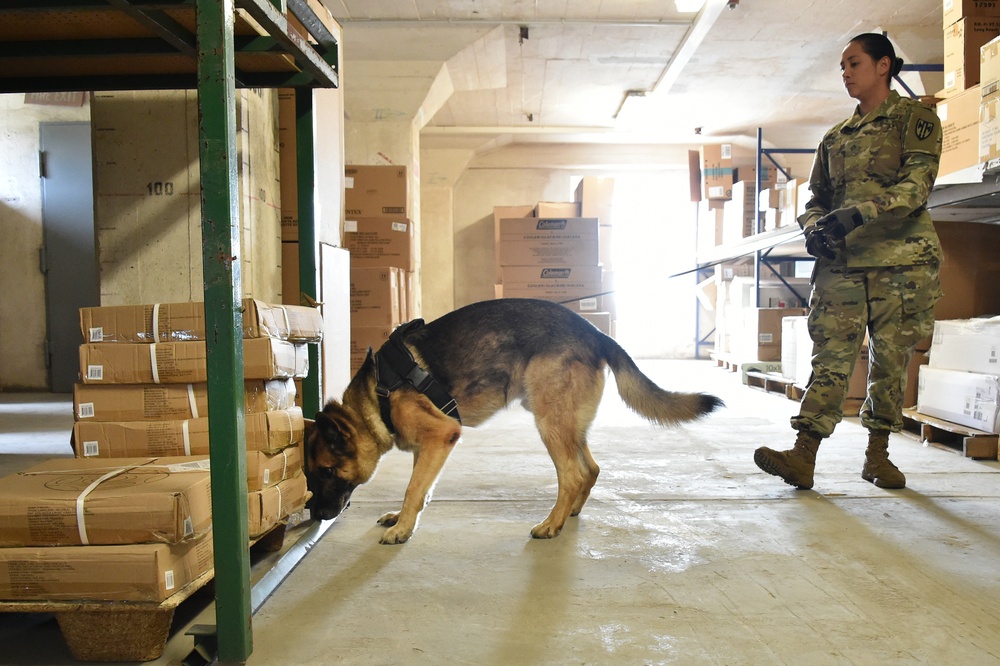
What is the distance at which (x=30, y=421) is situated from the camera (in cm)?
503

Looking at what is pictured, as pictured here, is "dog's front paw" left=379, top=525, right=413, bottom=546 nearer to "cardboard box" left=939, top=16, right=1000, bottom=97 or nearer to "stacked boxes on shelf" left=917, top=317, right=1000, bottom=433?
"stacked boxes on shelf" left=917, top=317, right=1000, bottom=433

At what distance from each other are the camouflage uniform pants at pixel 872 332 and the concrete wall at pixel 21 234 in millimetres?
7886

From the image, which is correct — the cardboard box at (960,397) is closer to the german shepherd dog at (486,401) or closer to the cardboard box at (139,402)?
the german shepherd dog at (486,401)

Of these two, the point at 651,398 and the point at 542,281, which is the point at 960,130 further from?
the point at 542,281

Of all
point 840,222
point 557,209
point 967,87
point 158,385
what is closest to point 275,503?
point 158,385

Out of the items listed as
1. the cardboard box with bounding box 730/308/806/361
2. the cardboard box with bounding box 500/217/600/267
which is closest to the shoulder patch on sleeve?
the cardboard box with bounding box 500/217/600/267

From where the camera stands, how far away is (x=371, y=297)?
506 cm

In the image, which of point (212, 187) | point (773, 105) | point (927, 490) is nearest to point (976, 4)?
point (927, 490)

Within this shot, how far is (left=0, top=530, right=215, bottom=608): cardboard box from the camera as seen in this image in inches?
53.4

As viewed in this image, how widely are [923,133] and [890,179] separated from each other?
22cm

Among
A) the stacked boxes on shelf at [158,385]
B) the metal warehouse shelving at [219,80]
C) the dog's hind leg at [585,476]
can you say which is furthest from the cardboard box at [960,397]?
the stacked boxes on shelf at [158,385]

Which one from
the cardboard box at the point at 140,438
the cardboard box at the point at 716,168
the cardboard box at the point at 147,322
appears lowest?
the cardboard box at the point at 140,438

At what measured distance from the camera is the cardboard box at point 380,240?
5.94m

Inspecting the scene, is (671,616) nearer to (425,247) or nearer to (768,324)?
(768,324)
